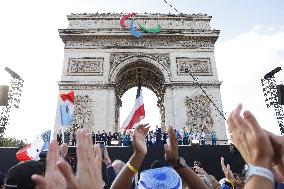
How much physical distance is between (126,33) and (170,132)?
22.1 m

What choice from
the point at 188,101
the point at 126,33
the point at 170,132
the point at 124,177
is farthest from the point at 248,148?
the point at 126,33

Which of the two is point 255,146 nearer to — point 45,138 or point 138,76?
point 45,138

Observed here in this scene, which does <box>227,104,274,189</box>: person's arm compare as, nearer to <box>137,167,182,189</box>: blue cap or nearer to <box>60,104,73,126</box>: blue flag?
<box>137,167,182,189</box>: blue cap

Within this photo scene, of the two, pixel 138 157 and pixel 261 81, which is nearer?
pixel 138 157

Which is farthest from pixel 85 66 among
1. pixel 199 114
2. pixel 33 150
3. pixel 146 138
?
pixel 33 150

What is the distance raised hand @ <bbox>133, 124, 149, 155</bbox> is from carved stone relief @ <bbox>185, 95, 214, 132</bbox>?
18652 mm

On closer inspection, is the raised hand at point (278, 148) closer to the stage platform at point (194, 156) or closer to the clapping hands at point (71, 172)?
the clapping hands at point (71, 172)

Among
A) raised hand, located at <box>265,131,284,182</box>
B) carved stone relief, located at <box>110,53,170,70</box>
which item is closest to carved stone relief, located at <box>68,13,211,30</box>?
carved stone relief, located at <box>110,53,170,70</box>

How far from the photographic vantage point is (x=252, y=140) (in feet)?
4.18

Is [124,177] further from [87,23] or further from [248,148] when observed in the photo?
[87,23]

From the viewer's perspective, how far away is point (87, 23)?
977 inches

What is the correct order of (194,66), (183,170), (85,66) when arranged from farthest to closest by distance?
(194,66), (85,66), (183,170)

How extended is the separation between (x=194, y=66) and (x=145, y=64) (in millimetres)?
3925

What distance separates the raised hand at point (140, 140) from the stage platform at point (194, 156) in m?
11.4
